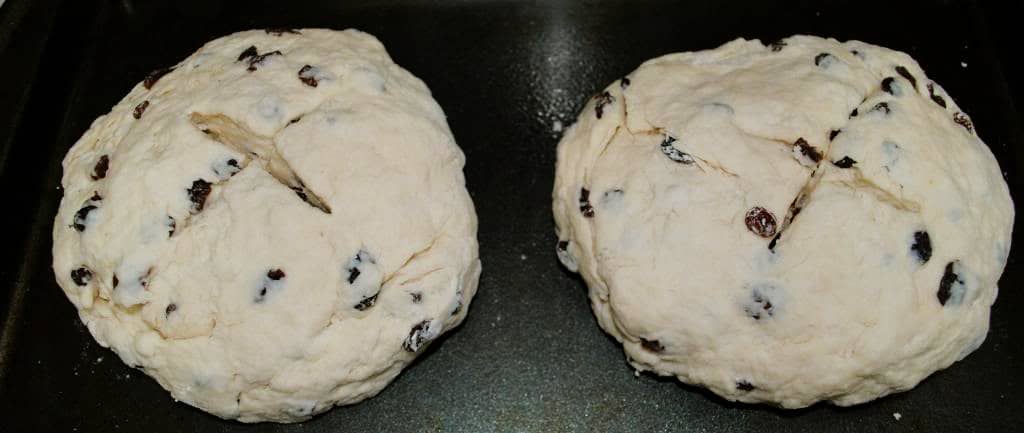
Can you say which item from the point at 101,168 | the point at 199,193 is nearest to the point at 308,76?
the point at 199,193

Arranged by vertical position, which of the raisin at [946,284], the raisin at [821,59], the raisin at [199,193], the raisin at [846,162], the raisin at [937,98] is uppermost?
the raisin at [821,59]

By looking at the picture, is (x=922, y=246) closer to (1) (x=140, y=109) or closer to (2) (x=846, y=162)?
(2) (x=846, y=162)

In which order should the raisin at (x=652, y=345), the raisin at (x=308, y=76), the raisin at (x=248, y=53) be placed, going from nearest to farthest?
the raisin at (x=652, y=345)
the raisin at (x=308, y=76)
the raisin at (x=248, y=53)

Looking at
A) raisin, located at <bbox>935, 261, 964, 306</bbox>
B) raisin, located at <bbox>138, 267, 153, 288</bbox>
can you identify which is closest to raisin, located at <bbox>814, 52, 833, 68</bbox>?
raisin, located at <bbox>935, 261, 964, 306</bbox>

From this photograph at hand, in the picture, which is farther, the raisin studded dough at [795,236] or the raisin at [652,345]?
the raisin at [652,345]

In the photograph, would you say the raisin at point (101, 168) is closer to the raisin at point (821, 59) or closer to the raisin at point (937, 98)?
the raisin at point (821, 59)

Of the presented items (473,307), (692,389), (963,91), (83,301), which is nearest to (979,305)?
(692,389)

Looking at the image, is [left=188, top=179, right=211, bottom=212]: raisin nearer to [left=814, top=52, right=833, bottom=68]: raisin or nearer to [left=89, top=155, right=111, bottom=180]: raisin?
[left=89, top=155, right=111, bottom=180]: raisin

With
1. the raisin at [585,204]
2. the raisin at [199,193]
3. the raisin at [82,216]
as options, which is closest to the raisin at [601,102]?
the raisin at [585,204]
